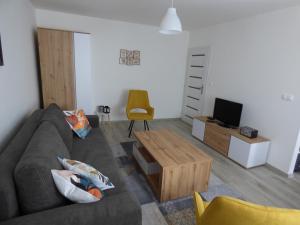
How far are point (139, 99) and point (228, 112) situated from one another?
1887 millimetres

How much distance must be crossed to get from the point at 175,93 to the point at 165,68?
72 centimetres

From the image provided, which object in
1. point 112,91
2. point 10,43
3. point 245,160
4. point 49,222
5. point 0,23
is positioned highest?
point 0,23

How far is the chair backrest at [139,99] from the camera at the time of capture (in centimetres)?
424

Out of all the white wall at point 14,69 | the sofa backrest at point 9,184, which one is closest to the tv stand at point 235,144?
the sofa backrest at point 9,184

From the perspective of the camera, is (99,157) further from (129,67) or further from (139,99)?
(129,67)

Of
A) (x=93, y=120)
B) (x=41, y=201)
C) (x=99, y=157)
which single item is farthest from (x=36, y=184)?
(x=93, y=120)

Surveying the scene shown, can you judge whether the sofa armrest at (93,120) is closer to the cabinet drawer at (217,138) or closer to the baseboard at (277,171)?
the cabinet drawer at (217,138)

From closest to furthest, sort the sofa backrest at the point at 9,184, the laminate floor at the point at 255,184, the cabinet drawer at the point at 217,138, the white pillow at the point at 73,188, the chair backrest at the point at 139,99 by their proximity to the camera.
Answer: the sofa backrest at the point at 9,184 < the white pillow at the point at 73,188 < the laminate floor at the point at 255,184 < the cabinet drawer at the point at 217,138 < the chair backrest at the point at 139,99

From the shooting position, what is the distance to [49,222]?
3.35 feet

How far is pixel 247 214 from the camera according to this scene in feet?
2.77

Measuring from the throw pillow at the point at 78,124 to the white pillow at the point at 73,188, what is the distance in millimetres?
1331

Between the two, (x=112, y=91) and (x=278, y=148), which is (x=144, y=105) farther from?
→ (x=278, y=148)

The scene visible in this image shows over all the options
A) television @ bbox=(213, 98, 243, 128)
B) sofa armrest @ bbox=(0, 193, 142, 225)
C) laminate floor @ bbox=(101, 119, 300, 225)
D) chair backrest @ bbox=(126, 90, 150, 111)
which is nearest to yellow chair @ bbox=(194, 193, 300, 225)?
sofa armrest @ bbox=(0, 193, 142, 225)

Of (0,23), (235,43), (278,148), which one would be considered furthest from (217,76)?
(0,23)
